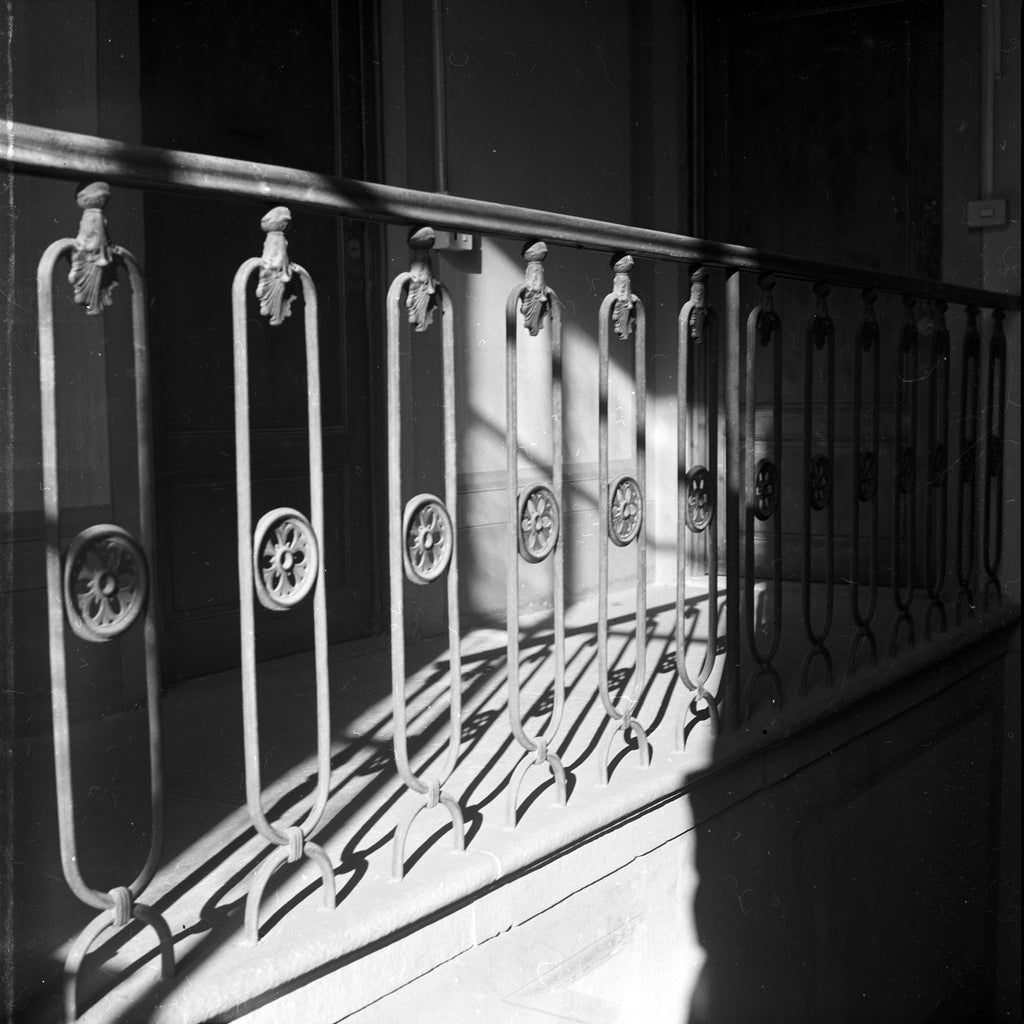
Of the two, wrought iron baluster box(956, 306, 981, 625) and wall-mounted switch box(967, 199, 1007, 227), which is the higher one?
wall-mounted switch box(967, 199, 1007, 227)

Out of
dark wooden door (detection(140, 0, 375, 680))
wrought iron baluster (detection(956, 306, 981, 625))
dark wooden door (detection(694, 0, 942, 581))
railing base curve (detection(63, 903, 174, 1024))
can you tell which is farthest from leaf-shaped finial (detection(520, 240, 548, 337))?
dark wooden door (detection(694, 0, 942, 581))

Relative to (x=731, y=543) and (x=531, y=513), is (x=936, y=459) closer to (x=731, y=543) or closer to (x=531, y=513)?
(x=731, y=543)

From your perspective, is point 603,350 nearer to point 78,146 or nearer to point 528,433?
point 78,146

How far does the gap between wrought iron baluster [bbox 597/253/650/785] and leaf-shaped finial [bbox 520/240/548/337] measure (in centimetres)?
16

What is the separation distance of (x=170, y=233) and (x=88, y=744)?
4.53ft

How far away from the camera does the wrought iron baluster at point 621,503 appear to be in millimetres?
2260

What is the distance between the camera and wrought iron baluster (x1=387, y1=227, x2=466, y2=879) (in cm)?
183

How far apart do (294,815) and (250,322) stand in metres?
1.95

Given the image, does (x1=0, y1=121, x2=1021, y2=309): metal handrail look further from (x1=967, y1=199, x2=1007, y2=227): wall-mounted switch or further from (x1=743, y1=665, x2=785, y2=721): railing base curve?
(x1=967, y1=199, x2=1007, y2=227): wall-mounted switch

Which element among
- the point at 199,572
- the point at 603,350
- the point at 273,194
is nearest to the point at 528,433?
the point at 199,572

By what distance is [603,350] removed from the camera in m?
2.25

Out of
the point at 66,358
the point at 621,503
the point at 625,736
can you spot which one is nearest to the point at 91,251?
the point at 621,503

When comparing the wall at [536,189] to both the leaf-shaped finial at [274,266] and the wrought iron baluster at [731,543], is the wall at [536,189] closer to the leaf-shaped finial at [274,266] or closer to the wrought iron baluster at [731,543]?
the wrought iron baluster at [731,543]

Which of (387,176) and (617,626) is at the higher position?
(387,176)
